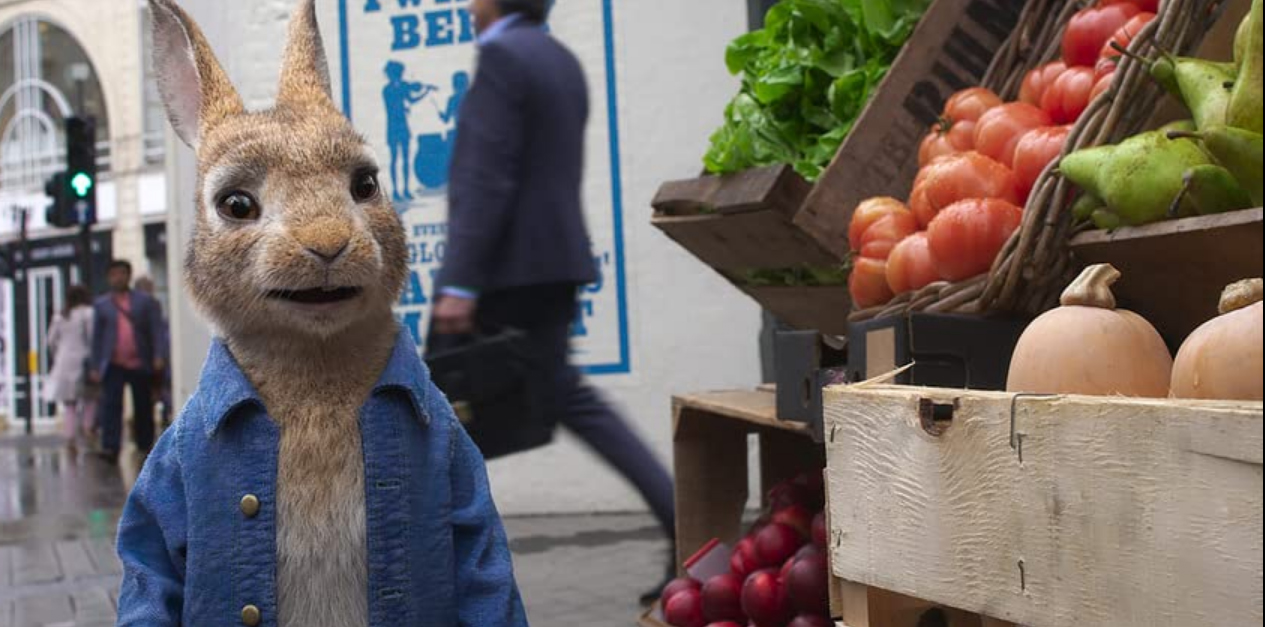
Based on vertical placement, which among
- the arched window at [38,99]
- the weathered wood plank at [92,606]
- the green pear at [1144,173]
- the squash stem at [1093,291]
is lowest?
the weathered wood plank at [92,606]

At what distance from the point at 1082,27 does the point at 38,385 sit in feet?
87.0

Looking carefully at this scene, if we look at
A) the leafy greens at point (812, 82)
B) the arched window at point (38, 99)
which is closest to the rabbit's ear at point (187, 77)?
the leafy greens at point (812, 82)

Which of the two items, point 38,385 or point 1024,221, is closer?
point 1024,221

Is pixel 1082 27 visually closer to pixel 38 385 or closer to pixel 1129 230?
pixel 1129 230

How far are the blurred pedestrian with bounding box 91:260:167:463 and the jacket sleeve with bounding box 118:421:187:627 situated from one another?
37.9 feet

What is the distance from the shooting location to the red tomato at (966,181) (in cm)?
303

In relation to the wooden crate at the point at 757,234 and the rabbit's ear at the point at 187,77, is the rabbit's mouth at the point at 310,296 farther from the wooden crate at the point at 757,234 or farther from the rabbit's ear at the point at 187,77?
the wooden crate at the point at 757,234

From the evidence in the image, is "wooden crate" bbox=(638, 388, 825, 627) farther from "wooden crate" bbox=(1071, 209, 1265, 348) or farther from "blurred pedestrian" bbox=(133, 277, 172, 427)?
"blurred pedestrian" bbox=(133, 277, 172, 427)

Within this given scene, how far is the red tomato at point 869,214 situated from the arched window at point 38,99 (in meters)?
26.4

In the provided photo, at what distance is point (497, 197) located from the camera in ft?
18.6

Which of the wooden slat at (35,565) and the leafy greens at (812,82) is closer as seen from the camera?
the leafy greens at (812,82)

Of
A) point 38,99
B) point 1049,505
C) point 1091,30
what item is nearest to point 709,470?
point 1091,30

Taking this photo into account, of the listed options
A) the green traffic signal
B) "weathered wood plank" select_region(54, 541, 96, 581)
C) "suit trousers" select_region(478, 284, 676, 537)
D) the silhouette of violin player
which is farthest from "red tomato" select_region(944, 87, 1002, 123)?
the green traffic signal

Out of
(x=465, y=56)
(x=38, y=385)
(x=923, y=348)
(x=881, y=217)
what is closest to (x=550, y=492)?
(x=465, y=56)
